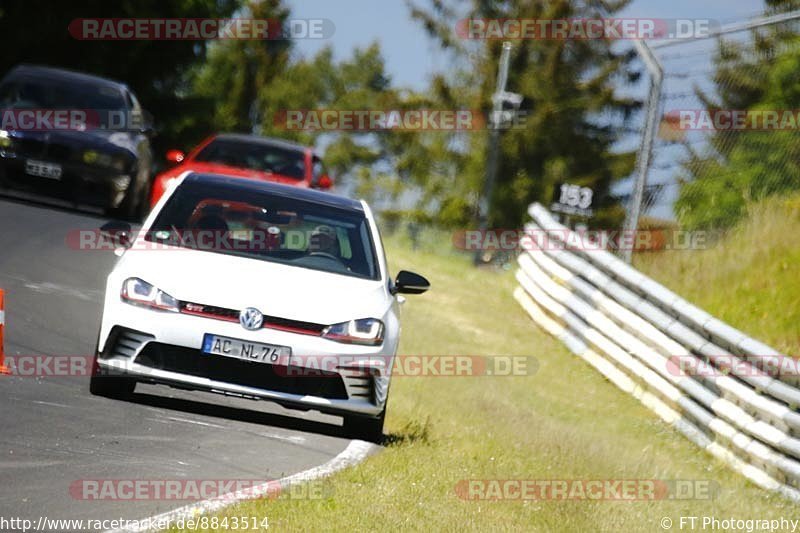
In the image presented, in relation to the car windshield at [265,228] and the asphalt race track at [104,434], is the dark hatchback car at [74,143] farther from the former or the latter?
the car windshield at [265,228]

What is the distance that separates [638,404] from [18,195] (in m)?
10.0

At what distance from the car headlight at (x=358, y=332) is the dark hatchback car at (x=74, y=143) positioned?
11048 mm

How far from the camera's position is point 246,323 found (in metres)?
9.27

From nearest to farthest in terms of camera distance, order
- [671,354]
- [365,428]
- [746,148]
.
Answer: [365,428] < [671,354] < [746,148]

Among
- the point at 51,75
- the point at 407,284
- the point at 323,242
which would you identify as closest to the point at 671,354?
the point at 407,284

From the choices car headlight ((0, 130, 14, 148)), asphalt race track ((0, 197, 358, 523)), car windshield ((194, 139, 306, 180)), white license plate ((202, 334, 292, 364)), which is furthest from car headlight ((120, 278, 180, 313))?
car windshield ((194, 139, 306, 180))

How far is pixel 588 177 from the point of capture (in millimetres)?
59281

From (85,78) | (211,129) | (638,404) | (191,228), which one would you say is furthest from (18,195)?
(211,129)

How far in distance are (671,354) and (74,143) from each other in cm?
857

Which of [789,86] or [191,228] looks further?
[789,86]

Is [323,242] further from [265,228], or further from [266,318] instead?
[266,318]

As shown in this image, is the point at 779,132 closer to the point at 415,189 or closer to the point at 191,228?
the point at 191,228

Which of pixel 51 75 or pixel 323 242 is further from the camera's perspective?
pixel 51 75

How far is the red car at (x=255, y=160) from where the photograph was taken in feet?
68.4
